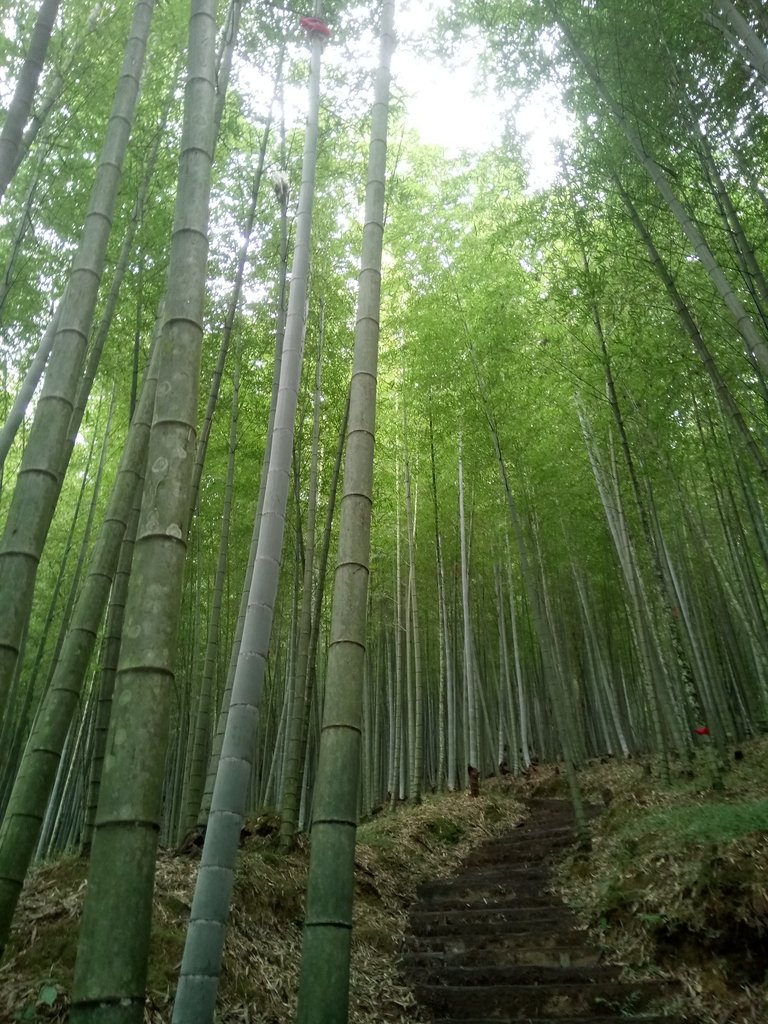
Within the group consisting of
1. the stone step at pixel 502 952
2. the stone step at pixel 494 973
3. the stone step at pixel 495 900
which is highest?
the stone step at pixel 495 900

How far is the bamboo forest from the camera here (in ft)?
6.08

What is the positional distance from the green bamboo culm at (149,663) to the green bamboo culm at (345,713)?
0.52 meters

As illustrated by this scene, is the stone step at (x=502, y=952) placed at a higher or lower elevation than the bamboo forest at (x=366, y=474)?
lower

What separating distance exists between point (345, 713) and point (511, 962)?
2850 mm

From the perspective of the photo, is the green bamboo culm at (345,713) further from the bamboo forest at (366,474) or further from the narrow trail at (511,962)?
the narrow trail at (511,962)

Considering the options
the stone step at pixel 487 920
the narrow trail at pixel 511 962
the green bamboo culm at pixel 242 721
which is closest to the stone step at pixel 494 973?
the narrow trail at pixel 511 962

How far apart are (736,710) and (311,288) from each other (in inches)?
321

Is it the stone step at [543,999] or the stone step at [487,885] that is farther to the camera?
the stone step at [487,885]

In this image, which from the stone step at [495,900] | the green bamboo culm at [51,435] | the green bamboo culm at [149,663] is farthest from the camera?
the stone step at [495,900]

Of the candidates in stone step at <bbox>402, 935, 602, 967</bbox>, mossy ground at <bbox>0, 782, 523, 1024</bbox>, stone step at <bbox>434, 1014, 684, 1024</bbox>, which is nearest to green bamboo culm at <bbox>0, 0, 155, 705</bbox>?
mossy ground at <bbox>0, 782, 523, 1024</bbox>

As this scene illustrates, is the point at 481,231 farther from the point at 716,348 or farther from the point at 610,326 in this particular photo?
the point at 716,348

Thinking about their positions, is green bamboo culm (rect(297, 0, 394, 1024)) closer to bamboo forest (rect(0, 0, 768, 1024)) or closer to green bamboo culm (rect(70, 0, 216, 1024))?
bamboo forest (rect(0, 0, 768, 1024))

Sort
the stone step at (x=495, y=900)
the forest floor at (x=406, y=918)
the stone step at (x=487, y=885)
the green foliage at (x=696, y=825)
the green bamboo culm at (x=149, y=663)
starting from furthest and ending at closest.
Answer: the stone step at (x=487, y=885)
the stone step at (x=495, y=900)
the green foliage at (x=696, y=825)
the forest floor at (x=406, y=918)
the green bamboo culm at (x=149, y=663)

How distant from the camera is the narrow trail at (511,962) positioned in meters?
3.18
